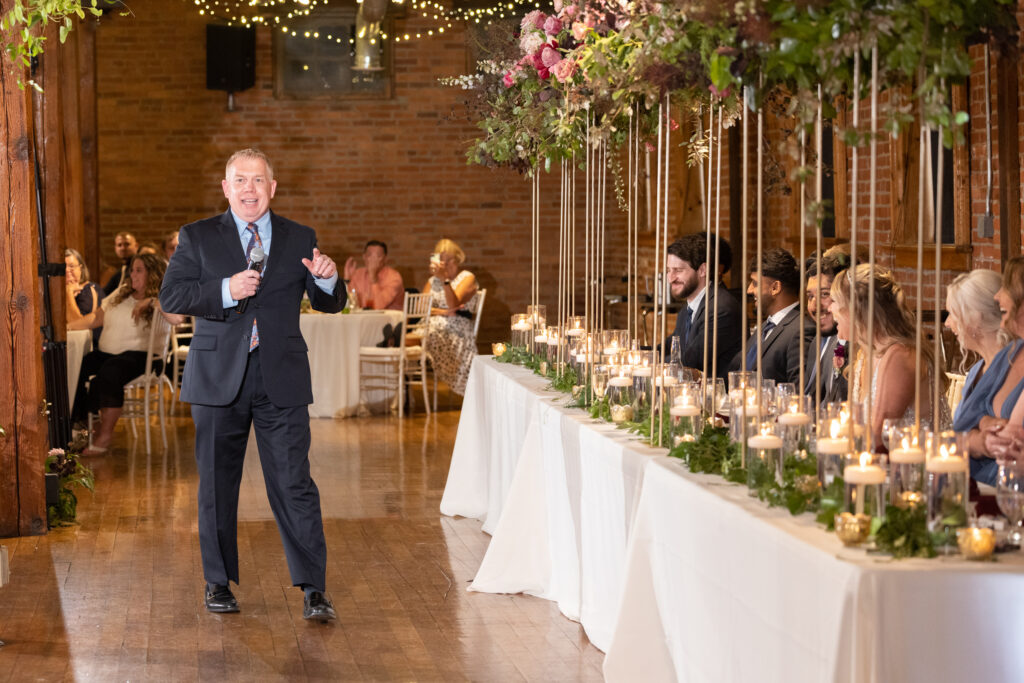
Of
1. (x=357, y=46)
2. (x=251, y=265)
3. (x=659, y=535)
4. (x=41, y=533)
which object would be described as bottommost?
(x=41, y=533)

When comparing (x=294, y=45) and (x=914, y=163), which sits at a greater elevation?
(x=294, y=45)

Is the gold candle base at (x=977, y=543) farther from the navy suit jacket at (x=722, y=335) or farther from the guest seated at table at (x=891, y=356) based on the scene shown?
the navy suit jacket at (x=722, y=335)

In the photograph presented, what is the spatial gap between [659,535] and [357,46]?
10.6 m

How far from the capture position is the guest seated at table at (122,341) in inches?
335

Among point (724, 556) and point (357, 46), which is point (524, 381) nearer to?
point (724, 556)

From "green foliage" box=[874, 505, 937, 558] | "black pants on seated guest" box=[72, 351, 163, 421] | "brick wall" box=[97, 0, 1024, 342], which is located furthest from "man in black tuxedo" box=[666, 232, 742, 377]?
"brick wall" box=[97, 0, 1024, 342]

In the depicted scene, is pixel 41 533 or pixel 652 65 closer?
pixel 652 65

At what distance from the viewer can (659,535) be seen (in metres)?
3.38

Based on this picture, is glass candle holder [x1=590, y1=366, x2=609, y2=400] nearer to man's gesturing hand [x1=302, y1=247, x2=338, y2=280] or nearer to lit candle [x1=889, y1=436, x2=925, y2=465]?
man's gesturing hand [x1=302, y1=247, x2=338, y2=280]

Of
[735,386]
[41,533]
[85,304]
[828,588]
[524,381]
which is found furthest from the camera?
[85,304]

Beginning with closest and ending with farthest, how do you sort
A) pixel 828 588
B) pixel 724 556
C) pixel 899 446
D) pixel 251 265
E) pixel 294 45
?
1. pixel 828 588
2. pixel 899 446
3. pixel 724 556
4. pixel 251 265
5. pixel 294 45

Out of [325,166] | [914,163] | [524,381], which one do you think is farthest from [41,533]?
[325,166]

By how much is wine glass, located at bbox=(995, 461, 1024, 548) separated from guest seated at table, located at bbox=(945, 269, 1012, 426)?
1.40 m

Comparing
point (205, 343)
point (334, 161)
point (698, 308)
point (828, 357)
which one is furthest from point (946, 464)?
point (334, 161)
